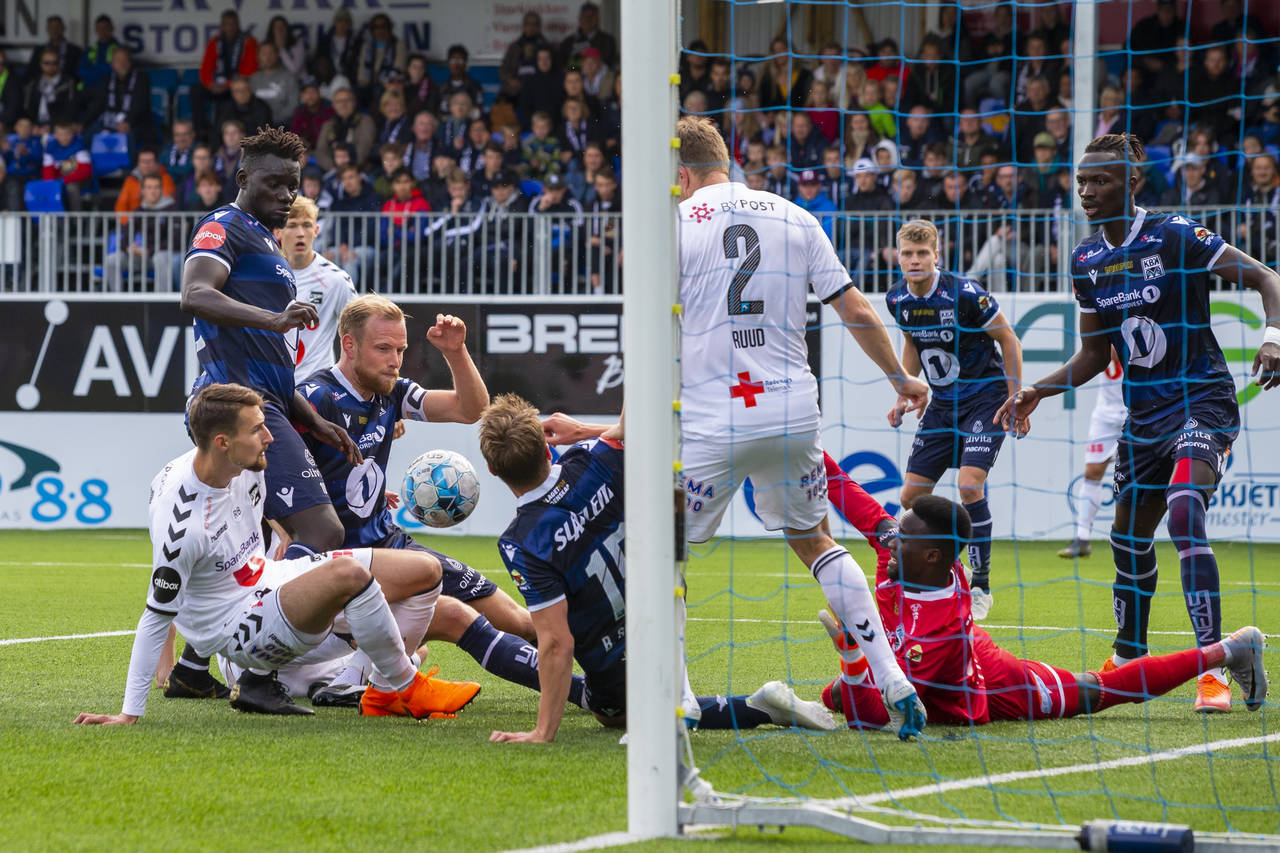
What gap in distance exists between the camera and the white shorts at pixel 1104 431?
1124 cm

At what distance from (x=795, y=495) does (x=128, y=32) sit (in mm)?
18365

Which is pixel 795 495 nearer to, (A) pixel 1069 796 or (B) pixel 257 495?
(A) pixel 1069 796

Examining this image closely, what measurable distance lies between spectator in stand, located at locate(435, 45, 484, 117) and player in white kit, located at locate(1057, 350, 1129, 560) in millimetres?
→ 8793

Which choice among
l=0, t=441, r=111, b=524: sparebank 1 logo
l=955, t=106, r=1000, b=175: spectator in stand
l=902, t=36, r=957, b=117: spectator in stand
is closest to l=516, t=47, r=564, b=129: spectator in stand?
l=902, t=36, r=957, b=117: spectator in stand

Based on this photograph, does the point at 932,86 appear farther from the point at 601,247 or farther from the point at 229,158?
the point at 229,158

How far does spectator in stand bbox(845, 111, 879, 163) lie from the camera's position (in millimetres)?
14555

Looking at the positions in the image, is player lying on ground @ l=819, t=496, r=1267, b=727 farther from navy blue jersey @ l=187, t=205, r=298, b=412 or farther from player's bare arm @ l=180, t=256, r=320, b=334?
navy blue jersey @ l=187, t=205, r=298, b=412

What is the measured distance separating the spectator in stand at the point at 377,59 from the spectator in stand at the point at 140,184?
3066mm

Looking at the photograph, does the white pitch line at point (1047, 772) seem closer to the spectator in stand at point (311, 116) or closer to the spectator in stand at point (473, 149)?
the spectator in stand at point (473, 149)

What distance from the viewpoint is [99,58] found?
18859 mm

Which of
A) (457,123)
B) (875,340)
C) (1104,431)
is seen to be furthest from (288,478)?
(457,123)

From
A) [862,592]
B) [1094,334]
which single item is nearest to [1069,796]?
[862,592]

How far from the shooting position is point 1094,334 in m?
5.80

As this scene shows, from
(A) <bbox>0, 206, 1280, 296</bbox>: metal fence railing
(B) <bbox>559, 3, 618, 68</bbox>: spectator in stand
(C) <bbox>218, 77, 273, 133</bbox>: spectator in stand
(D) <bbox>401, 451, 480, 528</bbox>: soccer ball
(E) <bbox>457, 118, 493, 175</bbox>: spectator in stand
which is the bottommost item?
(D) <bbox>401, 451, 480, 528</bbox>: soccer ball
